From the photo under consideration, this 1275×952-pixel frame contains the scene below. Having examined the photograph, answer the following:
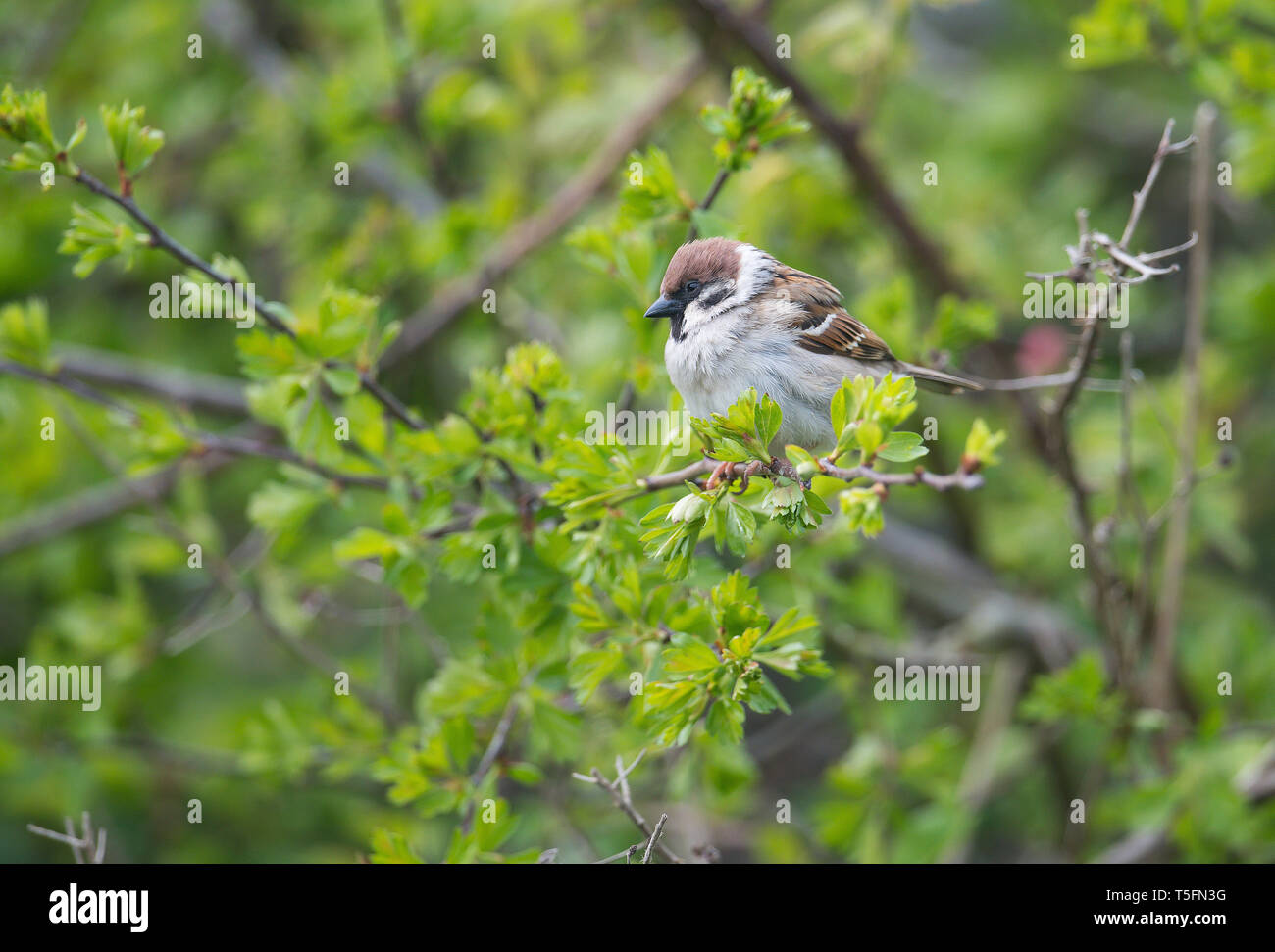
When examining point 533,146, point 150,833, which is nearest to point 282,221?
point 533,146

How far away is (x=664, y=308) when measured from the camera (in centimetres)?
290

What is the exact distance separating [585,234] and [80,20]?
14.7 feet

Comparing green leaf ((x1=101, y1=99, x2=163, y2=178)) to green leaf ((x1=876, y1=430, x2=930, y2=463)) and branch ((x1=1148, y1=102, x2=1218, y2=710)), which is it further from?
branch ((x1=1148, y1=102, x2=1218, y2=710))

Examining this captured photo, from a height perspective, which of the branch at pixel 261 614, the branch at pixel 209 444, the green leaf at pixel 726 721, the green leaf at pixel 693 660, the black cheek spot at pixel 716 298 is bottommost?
the green leaf at pixel 726 721

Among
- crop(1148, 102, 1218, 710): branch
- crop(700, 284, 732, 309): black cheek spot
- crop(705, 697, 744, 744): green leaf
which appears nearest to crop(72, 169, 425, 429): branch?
crop(700, 284, 732, 309): black cheek spot

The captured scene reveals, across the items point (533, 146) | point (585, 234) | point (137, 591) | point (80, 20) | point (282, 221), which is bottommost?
point (137, 591)

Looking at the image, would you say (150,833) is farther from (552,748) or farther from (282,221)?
(552,748)

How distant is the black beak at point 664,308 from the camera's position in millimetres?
2891

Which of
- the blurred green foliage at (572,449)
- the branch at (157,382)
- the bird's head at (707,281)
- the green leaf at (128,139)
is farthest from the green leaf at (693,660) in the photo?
the branch at (157,382)

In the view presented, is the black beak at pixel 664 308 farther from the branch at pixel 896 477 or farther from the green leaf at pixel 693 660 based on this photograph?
the green leaf at pixel 693 660

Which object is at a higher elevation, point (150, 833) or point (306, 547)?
point (306, 547)

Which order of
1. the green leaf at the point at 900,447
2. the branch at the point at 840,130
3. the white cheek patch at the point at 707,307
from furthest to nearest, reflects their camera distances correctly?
the branch at the point at 840,130 < the white cheek patch at the point at 707,307 < the green leaf at the point at 900,447

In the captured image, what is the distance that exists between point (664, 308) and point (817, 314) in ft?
1.50

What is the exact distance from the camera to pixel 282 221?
548 cm
